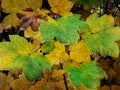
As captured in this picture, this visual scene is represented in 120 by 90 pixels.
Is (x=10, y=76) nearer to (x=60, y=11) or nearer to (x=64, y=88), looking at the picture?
(x=64, y=88)

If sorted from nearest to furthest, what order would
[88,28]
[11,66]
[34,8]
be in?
1. [11,66]
2. [88,28]
3. [34,8]

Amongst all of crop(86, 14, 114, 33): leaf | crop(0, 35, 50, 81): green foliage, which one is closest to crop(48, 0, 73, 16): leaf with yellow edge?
crop(86, 14, 114, 33): leaf

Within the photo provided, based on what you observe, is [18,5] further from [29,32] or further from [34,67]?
[34,67]

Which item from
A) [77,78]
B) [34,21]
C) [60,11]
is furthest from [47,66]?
[60,11]

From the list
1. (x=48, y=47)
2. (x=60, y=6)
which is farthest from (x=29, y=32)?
(x=60, y=6)

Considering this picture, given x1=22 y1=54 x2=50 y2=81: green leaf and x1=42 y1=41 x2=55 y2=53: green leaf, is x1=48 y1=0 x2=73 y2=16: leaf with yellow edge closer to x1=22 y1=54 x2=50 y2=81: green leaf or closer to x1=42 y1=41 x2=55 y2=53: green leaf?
x1=42 y1=41 x2=55 y2=53: green leaf

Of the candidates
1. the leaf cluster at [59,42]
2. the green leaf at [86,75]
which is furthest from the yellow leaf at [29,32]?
the green leaf at [86,75]
